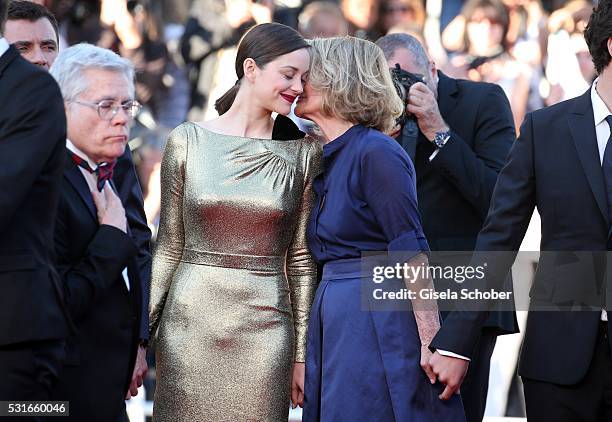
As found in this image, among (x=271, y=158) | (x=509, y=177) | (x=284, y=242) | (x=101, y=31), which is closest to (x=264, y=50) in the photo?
(x=271, y=158)

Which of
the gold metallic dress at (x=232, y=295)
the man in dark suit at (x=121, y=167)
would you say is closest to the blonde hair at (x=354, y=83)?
the gold metallic dress at (x=232, y=295)

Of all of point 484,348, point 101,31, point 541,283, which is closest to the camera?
point 541,283

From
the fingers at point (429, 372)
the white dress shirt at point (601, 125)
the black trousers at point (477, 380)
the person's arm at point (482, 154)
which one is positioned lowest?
the black trousers at point (477, 380)

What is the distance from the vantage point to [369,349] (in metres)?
3.88

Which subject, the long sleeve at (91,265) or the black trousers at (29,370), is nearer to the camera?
the black trousers at (29,370)

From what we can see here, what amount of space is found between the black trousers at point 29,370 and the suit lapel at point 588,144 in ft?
5.34

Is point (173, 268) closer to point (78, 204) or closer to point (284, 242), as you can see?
point (284, 242)

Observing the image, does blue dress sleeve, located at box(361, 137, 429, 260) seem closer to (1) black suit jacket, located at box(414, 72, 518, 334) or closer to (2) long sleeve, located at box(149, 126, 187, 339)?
(2) long sleeve, located at box(149, 126, 187, 339)

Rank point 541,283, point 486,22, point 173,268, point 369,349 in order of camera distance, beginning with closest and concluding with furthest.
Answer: point 541,283 < point 369,349 < point 173,268 < point 486,22

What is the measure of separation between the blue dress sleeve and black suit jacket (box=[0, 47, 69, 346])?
1.18m

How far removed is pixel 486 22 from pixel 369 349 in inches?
146

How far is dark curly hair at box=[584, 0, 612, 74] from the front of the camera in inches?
143

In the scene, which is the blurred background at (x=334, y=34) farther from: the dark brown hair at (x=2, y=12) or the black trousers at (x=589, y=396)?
the dark brown hair at (x=2, y=12)

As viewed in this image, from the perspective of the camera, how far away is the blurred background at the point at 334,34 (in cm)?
689
